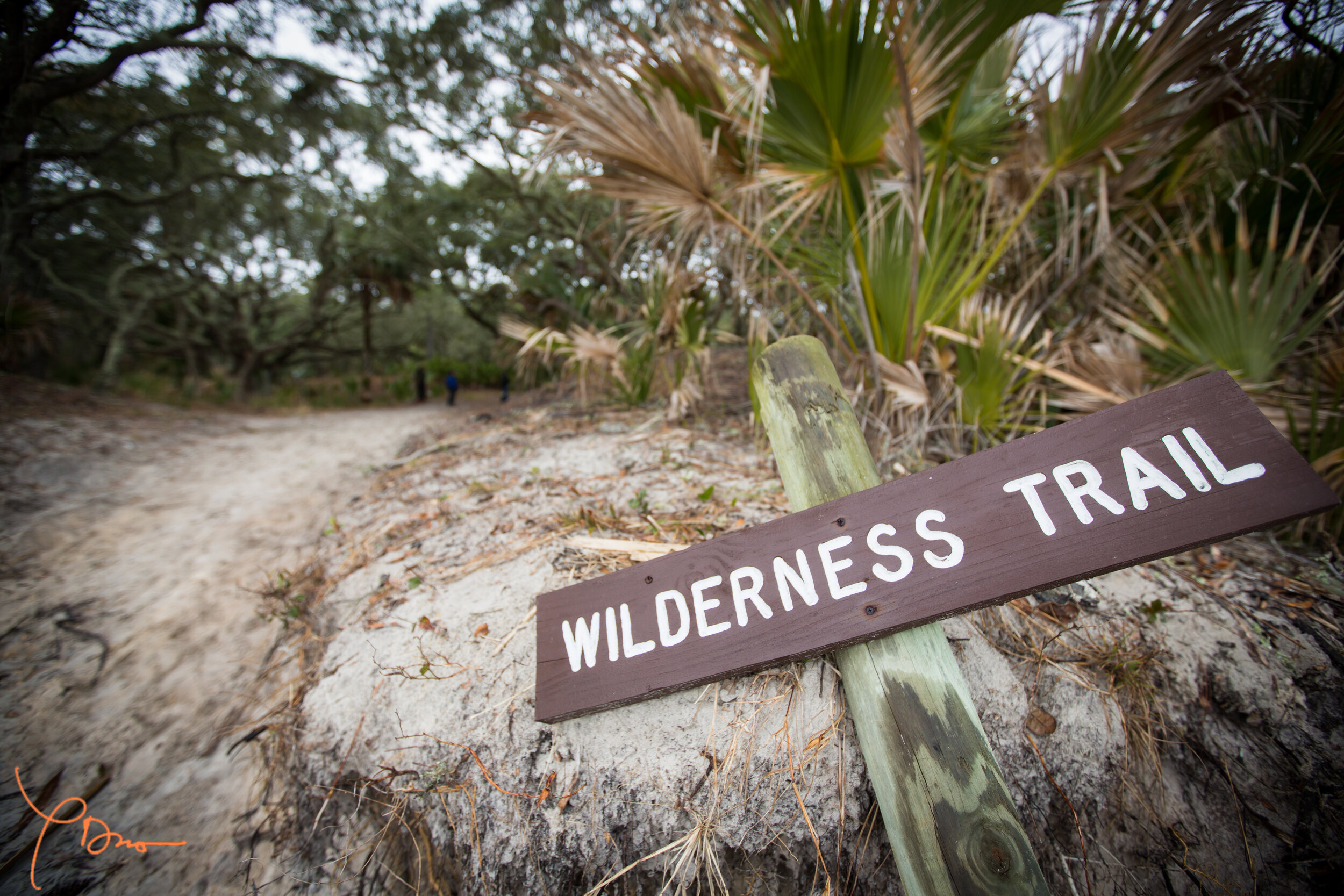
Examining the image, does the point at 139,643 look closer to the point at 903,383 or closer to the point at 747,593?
the point at 747,593

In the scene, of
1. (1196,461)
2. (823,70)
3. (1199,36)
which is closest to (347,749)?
(1196,461)

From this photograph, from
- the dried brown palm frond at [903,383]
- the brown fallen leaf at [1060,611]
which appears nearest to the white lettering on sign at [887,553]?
the brown fallen leaf at [1060,611]

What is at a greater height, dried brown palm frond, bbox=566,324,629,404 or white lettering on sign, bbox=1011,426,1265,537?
dried brown palm frond, bbox=566,324,629,404

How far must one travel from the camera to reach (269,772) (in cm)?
149

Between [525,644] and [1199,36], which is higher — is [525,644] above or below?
below

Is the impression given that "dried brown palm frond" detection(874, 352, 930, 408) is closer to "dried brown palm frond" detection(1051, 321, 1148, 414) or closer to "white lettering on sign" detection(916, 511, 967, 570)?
"dried brown palm frond" detection(1051, 321, 1148, 414)

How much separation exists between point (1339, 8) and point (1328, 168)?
574 millimetres

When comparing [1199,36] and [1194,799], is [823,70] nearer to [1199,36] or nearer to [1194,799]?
[1199,36]

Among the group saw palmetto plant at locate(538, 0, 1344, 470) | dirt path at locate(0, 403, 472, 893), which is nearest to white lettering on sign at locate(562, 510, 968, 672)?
dirt path at locate(0, 403, 472, 893)

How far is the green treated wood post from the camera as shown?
79 centimetres

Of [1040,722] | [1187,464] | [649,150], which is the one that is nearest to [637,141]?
[649,150]
